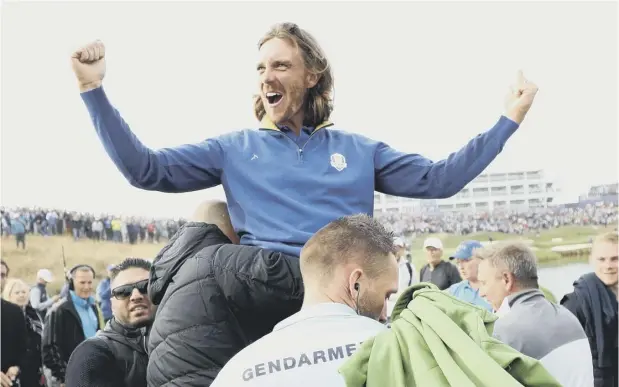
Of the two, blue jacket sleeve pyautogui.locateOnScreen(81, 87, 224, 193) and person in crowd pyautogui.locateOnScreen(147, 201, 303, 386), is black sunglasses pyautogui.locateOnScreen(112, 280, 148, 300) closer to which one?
blue jacket sleeve pyautogui.locateOnScreen(81, 87, 224, 193)

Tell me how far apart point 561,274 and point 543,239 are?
510 mm

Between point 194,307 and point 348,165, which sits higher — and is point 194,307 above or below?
below

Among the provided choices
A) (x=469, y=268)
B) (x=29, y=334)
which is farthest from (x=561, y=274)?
(x=29, y=334)

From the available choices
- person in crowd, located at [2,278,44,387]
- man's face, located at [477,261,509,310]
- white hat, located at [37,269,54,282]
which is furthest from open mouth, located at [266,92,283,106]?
white hat, located at [37,269,54,282]

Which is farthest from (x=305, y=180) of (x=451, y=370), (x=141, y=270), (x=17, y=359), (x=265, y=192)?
(x=17, y=359)

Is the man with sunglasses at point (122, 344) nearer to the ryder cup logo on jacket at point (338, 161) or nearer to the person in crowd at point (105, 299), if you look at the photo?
the ryder cup logo on jacket at point (338, 161)

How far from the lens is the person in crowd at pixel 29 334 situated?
14.3ft

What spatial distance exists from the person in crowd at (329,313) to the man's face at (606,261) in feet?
8.52

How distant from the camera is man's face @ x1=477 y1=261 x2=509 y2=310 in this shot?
266 cm

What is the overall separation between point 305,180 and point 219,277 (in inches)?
11.8

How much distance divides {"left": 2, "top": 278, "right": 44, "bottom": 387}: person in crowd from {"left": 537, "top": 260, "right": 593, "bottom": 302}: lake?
3.56 m

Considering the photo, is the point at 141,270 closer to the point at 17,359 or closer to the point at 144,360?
the point at 144,360

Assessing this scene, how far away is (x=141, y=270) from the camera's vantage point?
2.45m

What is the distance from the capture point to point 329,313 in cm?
123
